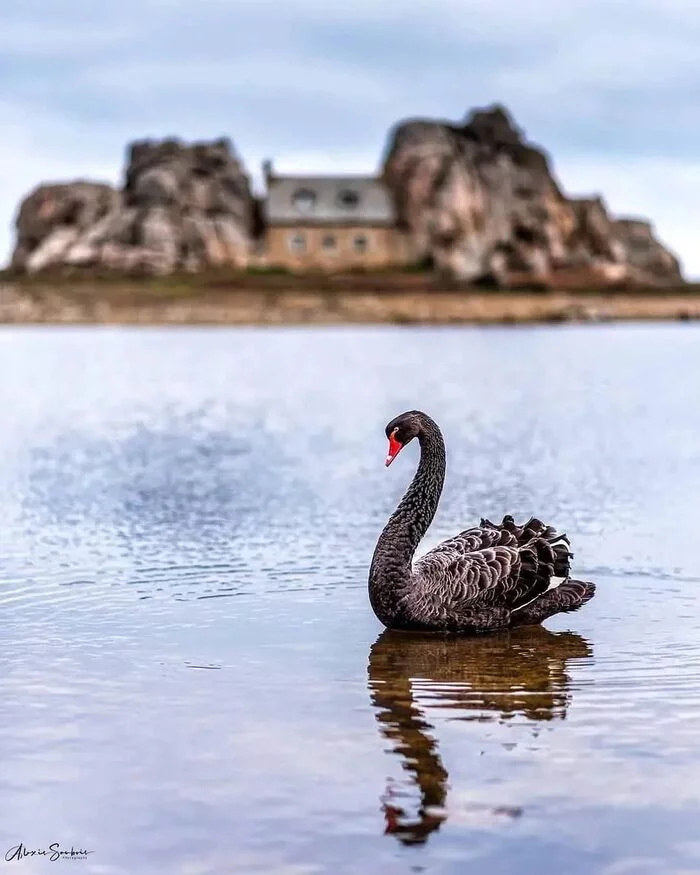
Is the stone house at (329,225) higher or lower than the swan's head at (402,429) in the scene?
higher

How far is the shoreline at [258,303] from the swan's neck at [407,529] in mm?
79774

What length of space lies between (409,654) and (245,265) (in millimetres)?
96782

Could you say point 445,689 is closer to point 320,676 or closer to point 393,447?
point 320,676

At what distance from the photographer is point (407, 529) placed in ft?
31.3

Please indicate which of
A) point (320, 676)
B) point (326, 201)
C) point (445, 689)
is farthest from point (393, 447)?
point (326, 201)

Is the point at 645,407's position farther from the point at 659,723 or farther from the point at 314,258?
the point at 314,258

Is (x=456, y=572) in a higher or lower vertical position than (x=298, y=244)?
lower

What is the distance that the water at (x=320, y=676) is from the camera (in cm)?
592

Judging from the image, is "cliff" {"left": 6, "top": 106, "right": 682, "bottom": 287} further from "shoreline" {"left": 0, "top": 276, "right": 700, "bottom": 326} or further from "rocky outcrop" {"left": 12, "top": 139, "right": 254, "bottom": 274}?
"shoreline" {"left": 0, "top": 276, "right": 700, "bottom": 326}
